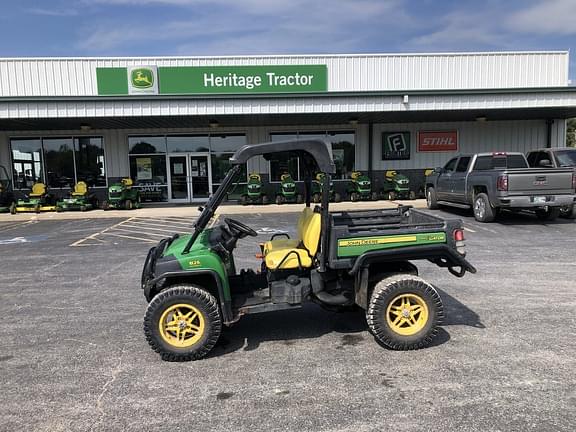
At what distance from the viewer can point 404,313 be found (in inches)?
158

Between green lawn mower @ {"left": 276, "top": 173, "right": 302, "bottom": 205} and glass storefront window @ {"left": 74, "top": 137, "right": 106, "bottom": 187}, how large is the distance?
26.2ft

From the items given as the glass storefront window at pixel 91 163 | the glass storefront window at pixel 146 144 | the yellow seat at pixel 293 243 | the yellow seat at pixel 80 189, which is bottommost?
the yellow seat at pixel 293 243

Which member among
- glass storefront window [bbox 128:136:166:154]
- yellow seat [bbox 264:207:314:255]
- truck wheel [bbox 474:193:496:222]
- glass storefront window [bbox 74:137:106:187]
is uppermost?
glass storefront window [bbox 128:136:166:154]

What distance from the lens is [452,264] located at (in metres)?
4.24

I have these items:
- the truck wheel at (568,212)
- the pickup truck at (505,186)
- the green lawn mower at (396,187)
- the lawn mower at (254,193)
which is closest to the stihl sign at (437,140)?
the green lawn mower at (396,187)

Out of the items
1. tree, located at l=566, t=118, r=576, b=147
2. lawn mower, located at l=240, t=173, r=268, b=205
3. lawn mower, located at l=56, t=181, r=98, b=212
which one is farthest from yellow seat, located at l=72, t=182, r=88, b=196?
tree, located at l=566, t=118, r=576, b=147

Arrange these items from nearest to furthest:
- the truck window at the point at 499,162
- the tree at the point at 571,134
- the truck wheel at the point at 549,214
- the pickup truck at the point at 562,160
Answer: the truck wheel at the point at 549,214 → the pickup truck at the point at 562,160 → the truck window at the point at 499,162 → the tree at the point at 571,134

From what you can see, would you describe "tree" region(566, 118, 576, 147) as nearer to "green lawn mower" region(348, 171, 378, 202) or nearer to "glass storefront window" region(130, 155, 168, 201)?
"green lawn mower" region(348, 171, 378, 202)

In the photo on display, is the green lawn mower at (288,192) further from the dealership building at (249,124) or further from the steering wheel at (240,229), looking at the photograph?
the steering wheel at (240,229)

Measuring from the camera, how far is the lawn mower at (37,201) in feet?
56.0

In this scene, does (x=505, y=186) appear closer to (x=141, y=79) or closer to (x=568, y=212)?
(x=568, y=212)

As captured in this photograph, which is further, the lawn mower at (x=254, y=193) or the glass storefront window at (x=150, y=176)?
the glass storefront window at (x=150, y=176)

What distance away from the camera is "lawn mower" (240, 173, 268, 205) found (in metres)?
18.0

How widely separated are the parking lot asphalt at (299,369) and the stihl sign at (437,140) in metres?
14.6
